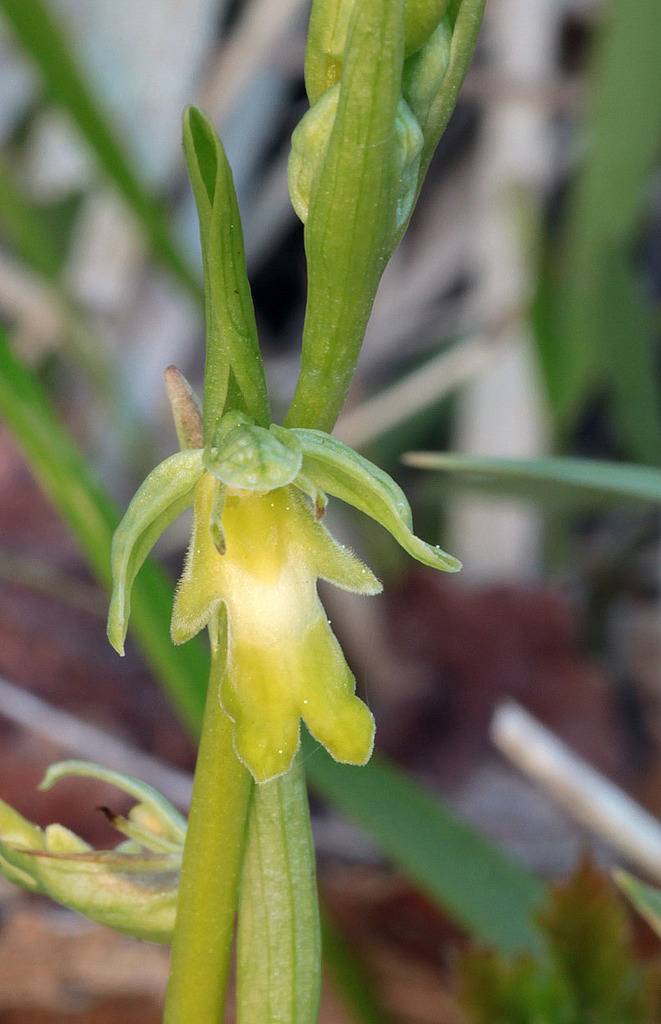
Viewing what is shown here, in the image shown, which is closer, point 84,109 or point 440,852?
point 440,852

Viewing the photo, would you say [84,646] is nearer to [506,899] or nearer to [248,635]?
[506,899]

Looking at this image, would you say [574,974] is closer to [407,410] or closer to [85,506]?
[85,506]

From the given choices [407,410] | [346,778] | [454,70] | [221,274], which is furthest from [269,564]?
[407,410]

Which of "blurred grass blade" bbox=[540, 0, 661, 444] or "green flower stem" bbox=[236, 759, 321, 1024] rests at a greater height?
"blurred grass blade" bbox=[540, 0, 661, 444]

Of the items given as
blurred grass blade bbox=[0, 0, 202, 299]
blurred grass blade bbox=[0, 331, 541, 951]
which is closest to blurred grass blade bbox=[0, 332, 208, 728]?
blurred grass blade bbox=[0, 331, 541, 951]

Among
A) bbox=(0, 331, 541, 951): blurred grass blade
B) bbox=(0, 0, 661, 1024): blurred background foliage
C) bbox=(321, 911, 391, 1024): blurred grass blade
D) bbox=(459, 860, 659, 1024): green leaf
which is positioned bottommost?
bbox=(459, 860, 659, 1024): green leaf

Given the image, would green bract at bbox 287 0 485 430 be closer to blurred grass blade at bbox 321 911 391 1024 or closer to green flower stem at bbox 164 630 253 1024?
green flower stem at bbox 164 630 253 1024

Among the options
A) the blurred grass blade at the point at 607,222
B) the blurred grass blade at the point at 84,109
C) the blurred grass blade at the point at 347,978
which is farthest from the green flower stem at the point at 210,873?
the blurred grass blade at the point at 607,222

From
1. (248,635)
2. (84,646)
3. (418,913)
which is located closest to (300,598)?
(248,635)

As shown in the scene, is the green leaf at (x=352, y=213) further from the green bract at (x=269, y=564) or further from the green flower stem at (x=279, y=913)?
the green flower stem at (x=279, y=913)
